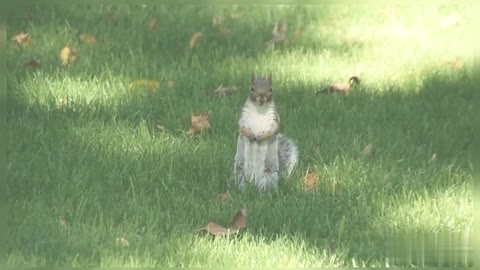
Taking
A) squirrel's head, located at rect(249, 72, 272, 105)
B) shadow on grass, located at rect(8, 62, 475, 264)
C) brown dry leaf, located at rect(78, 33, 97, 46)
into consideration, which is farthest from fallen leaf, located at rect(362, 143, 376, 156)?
brown dry leaf, located at rect(78, 33, 97, 46)

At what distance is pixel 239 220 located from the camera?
456cm

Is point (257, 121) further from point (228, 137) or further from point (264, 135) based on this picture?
point (228, 137)

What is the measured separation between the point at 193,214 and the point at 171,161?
500 mm

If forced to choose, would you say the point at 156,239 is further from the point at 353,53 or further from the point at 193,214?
the point at 353,53

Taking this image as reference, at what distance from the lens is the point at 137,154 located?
5238 mm

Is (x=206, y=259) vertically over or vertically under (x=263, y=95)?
under

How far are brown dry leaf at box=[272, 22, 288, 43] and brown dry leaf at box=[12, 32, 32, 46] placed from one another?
5.09ft

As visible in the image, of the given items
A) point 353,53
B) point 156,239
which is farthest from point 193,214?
point 353,53

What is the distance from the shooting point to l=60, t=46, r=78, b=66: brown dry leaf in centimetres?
654

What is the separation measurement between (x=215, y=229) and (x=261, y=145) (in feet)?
1.49

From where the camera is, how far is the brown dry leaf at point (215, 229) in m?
4.46

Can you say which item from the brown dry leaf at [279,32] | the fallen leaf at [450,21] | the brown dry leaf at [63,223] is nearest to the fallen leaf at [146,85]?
the brown dry leaf at [279,32]

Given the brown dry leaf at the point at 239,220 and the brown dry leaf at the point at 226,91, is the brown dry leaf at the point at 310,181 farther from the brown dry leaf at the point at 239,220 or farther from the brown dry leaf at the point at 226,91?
the brown dry leaf at the point at 226,91

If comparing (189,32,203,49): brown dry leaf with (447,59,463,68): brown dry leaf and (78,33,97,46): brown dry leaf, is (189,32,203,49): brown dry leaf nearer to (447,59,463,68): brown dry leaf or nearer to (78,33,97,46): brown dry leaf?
(78,33,97,46): brown dry leaf
